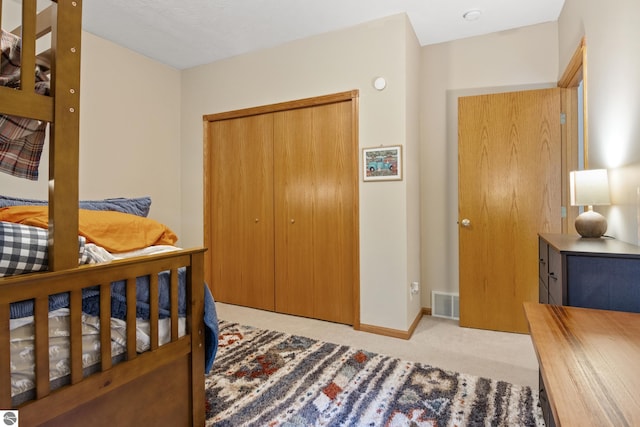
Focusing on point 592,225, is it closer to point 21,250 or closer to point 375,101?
point 375,101

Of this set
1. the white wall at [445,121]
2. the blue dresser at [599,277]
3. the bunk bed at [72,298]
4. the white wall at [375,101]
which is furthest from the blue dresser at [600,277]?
the white wall at [445,121]

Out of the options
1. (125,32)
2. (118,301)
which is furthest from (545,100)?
(125,32)

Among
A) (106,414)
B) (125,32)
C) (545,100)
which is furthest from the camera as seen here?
(125,32)

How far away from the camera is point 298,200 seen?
303 centimetres

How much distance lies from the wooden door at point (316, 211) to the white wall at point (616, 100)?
1.53m

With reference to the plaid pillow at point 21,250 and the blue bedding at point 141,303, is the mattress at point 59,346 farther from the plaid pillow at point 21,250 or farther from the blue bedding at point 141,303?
the plaid pillow at point 21,250

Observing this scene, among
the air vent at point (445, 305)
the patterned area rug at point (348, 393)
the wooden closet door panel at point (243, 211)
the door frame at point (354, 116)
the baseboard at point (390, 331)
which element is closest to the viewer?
the patterned area rug at point (348, 393)

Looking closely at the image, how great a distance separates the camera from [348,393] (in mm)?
1771

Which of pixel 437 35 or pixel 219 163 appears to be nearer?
pixel 437 35

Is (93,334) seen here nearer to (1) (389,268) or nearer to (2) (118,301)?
(2) (118,301)

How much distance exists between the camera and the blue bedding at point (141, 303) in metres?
1.02

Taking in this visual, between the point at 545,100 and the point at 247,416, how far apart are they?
2944 millimetres

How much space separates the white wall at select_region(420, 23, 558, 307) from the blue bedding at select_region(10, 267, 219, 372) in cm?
218

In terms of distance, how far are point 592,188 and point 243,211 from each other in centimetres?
266
